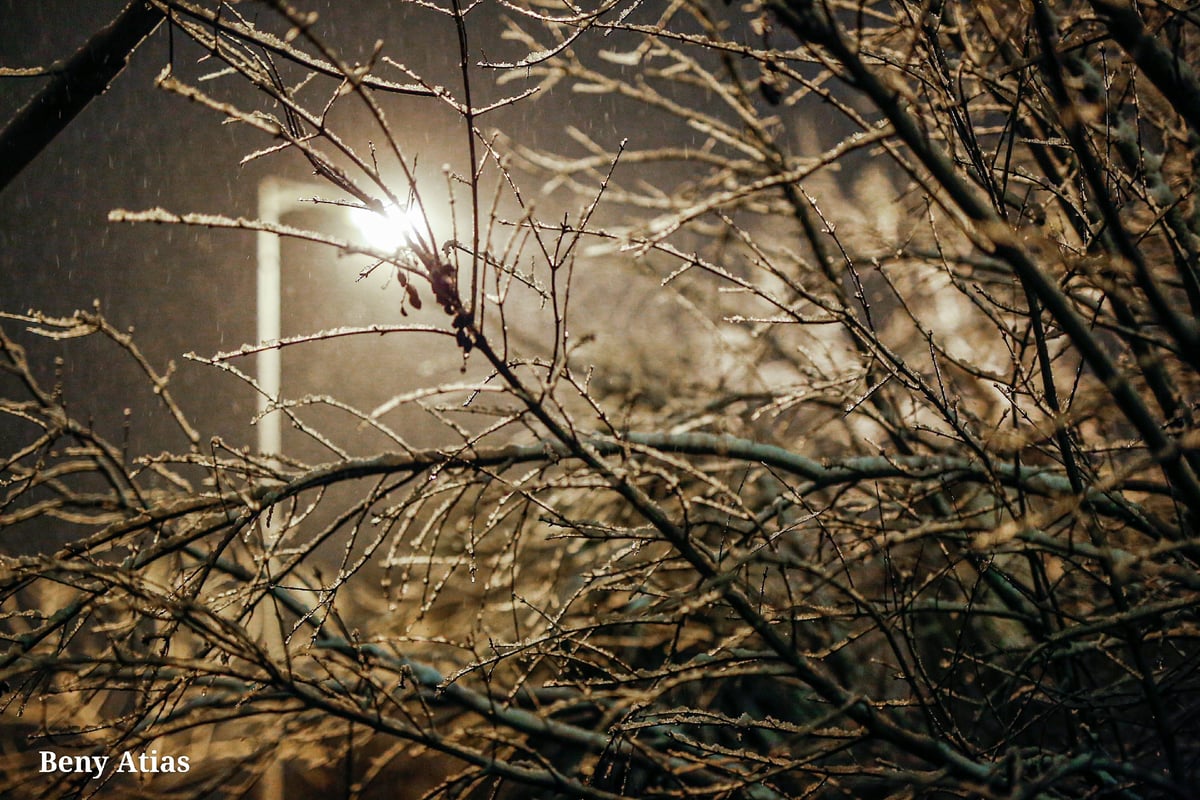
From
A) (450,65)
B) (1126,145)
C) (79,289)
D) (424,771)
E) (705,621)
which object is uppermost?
(450,65)

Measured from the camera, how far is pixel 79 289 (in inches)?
219

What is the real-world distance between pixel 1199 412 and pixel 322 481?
244 centimetres

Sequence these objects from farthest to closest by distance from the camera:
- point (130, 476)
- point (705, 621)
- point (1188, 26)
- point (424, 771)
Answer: point (424, 771) → point (705, 621) → point (1188, 26) → point (130, 476)

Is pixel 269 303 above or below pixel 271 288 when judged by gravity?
below

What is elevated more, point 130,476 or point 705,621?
point 130,476

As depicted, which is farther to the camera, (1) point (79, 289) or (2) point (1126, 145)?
(1) point (79, 289)

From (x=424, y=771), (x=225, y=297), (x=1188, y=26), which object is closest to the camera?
(x=1188, y=26)

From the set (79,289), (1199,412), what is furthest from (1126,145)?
(79,289)

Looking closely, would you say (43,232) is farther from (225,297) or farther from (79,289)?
(225,297)

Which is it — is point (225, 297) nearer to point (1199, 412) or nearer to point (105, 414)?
point (105, 414)

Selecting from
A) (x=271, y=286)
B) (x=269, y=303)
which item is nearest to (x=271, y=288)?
(x=271, y=286)

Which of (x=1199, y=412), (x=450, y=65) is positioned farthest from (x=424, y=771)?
(x=450, y=65)

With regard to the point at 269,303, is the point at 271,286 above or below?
above

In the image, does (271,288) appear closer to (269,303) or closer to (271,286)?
(271,286)
